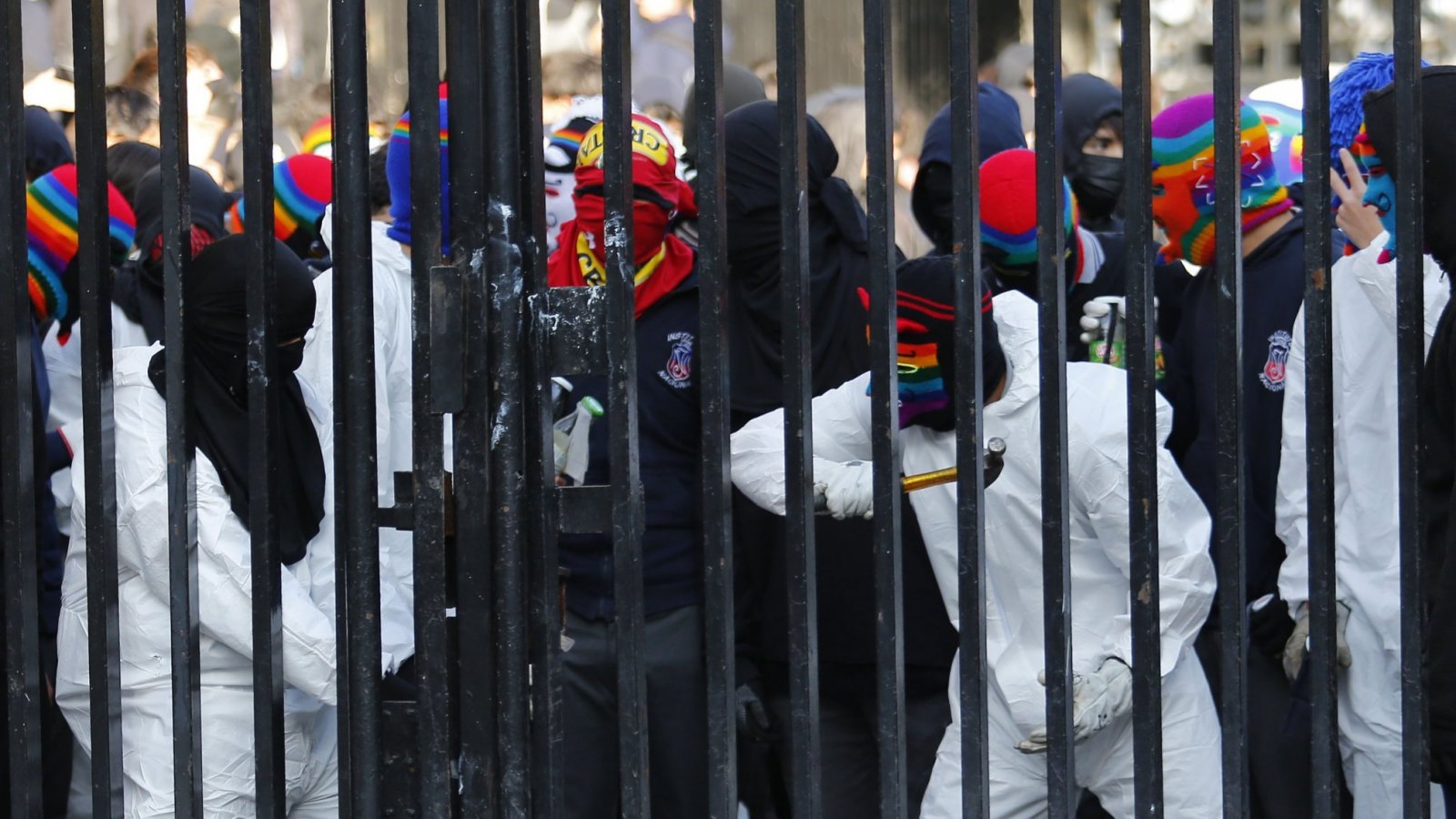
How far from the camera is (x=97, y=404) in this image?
2.40m

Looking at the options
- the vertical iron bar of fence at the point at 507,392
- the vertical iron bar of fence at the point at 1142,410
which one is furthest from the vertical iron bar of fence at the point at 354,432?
the vertical iron bar of fence at the point at 1142,410

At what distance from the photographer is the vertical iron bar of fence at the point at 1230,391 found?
2.15 meters

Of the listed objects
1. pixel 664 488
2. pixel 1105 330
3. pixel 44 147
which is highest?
pixel 44 147

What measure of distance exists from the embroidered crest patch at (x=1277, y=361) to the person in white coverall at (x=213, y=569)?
193cm

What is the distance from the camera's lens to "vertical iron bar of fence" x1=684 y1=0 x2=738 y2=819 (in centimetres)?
218

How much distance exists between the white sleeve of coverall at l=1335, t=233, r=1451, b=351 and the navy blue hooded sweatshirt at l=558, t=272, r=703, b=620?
1312 millimetres

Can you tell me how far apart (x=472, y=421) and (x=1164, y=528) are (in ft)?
4.58

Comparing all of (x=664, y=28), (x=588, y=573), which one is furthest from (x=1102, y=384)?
(x=664, y=28)

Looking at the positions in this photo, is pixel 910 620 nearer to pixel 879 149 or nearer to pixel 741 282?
pixel 741 282

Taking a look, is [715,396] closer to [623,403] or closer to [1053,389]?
[623,403]

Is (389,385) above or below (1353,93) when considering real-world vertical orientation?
below

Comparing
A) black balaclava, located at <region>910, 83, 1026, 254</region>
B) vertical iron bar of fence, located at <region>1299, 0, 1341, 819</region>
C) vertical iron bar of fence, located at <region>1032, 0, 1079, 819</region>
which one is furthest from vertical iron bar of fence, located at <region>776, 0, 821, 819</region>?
black balaclava, located at <region>910, 83, 1026, 254</region>

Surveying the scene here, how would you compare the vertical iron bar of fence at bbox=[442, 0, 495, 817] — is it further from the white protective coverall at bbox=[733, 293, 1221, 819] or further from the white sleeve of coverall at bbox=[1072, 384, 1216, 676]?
the white sleeve of coverall at bbox=[1072, 384, 1216, 676]

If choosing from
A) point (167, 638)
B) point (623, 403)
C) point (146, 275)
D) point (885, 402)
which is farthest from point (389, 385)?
point (885, 402)
